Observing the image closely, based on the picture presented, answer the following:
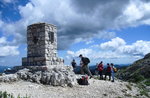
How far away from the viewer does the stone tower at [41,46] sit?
70.8 feet

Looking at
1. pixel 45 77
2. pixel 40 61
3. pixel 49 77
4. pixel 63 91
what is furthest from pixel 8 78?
pixel 63 91

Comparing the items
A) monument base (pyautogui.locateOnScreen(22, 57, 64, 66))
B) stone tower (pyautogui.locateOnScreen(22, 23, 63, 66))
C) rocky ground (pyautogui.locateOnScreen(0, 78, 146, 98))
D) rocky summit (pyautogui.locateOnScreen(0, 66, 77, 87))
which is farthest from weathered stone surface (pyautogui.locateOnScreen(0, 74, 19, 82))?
stone tower (pyautogui.locateOnScreen(22, 23, 63, 66))

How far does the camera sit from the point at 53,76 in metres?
19.6

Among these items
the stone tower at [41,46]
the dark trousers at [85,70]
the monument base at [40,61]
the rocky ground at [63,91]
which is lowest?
the rocky ground at [63,91]

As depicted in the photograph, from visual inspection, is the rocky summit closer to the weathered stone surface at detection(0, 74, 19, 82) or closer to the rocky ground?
the weathered stone surface at detection(0, 74, 19, 82)

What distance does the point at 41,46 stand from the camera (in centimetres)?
2181

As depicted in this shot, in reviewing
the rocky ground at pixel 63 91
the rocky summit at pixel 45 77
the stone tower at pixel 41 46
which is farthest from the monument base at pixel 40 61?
the rocky ground at pixel 63 91

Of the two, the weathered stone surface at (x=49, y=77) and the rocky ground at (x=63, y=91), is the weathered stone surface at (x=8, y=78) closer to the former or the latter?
the rocky ground at (x=63, y=91)

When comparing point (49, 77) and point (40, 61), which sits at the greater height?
point (40, 61)

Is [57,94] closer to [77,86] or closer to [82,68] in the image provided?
[77,86]

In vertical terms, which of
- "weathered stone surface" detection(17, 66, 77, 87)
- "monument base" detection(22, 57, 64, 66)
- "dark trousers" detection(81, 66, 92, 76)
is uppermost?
"monument base" detection(22, 57, 64, 66)

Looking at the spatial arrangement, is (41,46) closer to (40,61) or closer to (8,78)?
(40,61)

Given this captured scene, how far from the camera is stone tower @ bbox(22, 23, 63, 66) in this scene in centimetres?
2159

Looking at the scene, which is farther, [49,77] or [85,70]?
[85,70]
